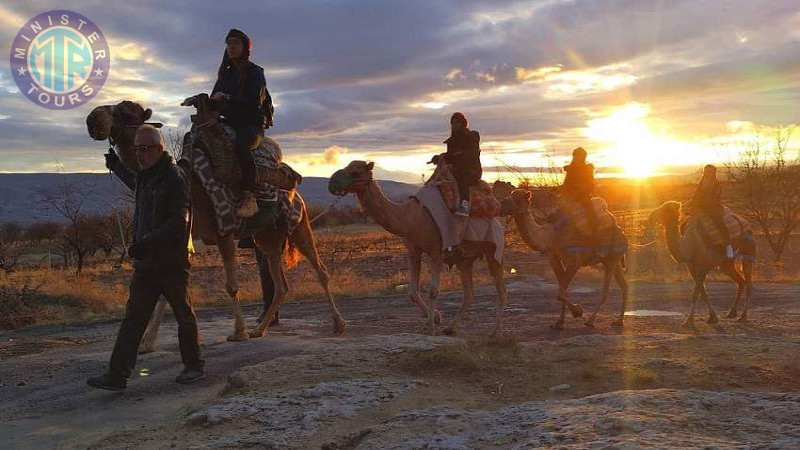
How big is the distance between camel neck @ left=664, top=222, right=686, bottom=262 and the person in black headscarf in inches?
315

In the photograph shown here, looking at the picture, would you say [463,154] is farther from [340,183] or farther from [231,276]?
[231,276]

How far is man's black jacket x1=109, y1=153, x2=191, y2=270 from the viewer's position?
691 cm

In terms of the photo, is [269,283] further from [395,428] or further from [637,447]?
[637,447]

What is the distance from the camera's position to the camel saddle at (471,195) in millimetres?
10367

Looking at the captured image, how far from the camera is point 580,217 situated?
483 inches

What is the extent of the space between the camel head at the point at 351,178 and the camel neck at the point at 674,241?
6475mm

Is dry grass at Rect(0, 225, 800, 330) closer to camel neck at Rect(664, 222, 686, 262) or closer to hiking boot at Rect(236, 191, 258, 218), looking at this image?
hiking boot at Rect(236, 191, 258, 218)

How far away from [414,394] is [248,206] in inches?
159

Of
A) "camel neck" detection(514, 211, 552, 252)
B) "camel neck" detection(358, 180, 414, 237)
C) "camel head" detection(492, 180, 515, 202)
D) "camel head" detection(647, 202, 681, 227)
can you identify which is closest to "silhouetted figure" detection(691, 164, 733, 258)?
"camel head" detection(647, 202, 681, 227)

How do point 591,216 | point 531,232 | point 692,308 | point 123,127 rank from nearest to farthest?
1. point 123,127
2. point 531,232
3. point 692,308
4. point 591,216

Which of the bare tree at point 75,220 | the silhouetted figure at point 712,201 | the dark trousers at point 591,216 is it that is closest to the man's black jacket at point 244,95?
the dark trousers at point 591,216

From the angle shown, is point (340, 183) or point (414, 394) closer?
point (414, 394)

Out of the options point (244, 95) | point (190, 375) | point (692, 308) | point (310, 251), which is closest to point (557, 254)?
point (692, 308)

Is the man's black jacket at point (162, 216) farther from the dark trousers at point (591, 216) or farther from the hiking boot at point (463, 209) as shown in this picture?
the dark trousers at point (591, 216)
